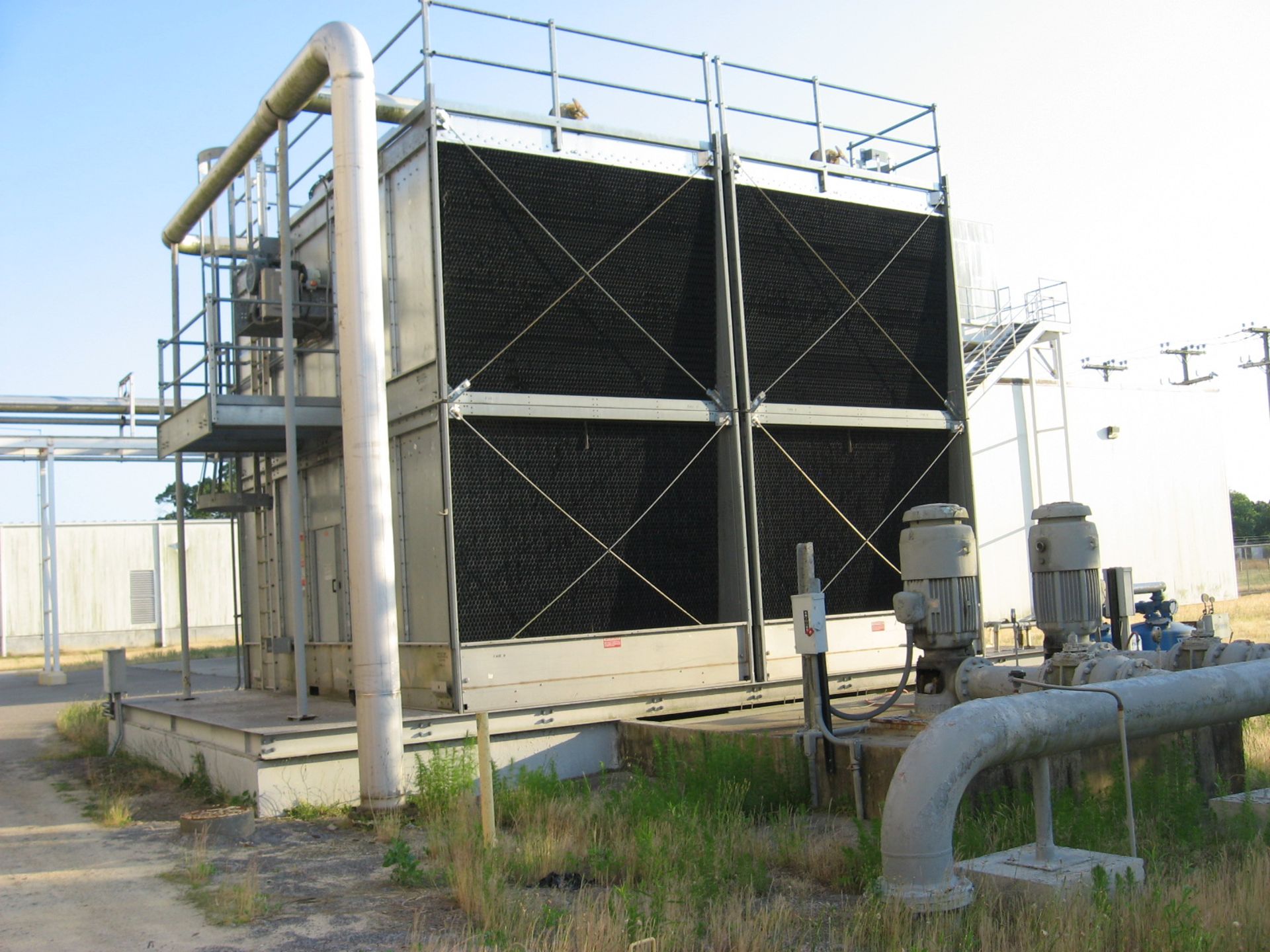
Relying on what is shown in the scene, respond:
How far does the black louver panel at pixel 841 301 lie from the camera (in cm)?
1398

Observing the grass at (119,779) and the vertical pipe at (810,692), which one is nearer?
the vertical pipe at (810,692)

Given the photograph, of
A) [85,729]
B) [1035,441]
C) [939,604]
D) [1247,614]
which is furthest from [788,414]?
[1247,614]

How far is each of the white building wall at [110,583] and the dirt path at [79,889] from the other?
34777 millimetres

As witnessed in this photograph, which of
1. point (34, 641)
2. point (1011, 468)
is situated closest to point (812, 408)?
point (1011, 468)

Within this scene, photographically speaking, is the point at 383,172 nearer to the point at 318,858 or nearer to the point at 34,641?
the point at 318,858

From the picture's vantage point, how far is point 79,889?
797 cm

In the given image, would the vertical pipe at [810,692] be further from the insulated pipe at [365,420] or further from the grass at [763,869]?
the insulated pipe at [365,420]

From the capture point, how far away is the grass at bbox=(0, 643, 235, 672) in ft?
114

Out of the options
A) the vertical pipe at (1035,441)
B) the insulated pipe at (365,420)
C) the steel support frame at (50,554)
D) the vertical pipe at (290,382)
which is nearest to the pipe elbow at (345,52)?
the insulated pipe at (365,420)

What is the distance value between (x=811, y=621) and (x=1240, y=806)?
317cm

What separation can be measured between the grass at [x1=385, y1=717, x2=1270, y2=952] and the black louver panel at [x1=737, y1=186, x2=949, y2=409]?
221 inches

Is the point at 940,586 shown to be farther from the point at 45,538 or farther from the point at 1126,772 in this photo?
the point at 45,538

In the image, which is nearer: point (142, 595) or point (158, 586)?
point (142, 595)

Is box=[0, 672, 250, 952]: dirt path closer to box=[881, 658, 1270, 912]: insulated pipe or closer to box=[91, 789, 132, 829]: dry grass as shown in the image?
box=[91, 789, 132, 829]: dry grass
